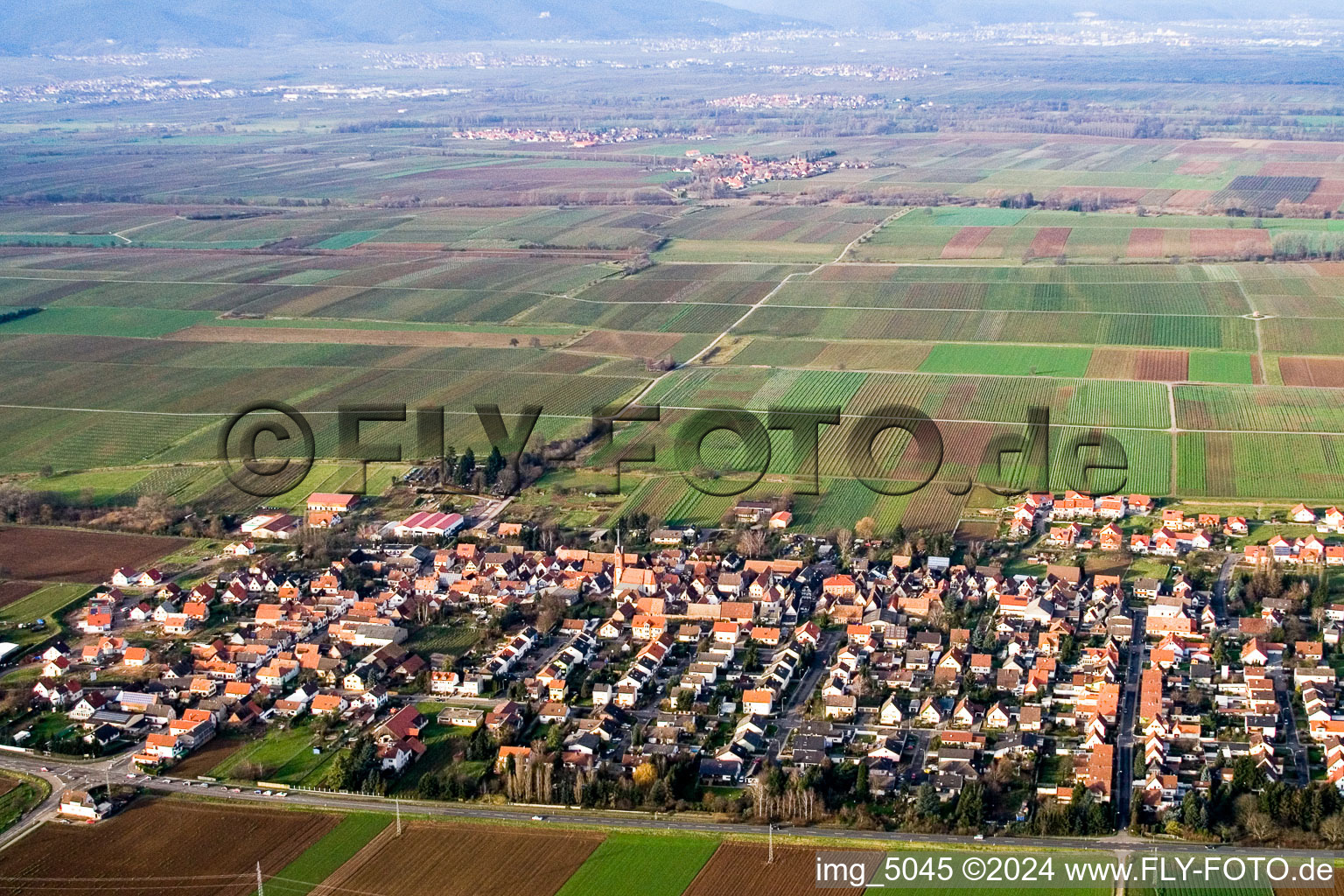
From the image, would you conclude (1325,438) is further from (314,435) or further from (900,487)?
(314,435)

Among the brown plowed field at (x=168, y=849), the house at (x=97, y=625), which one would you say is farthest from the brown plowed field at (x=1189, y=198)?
the brown plowed field at (x=168, y=849)

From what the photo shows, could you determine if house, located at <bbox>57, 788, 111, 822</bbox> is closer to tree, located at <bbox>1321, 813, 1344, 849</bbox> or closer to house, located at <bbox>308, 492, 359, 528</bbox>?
house, located at <bbox>308, 492, 359, 528</bbox>

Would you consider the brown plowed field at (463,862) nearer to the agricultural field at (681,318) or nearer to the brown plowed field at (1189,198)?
the agricultural field at (681,318)

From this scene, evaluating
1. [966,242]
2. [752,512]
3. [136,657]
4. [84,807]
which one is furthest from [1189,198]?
[84,807]

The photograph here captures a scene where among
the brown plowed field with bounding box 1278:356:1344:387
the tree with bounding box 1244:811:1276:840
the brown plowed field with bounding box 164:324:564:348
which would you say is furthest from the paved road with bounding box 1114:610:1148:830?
the brown plowed field with bounding box 164:324:564:348

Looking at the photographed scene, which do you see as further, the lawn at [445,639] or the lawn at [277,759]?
the lawn at [445,639]

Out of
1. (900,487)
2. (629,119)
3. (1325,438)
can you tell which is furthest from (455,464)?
(629,119)

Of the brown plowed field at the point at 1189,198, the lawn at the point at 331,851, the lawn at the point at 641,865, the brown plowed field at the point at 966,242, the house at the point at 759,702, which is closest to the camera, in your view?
the lawn at the point at 641,865
